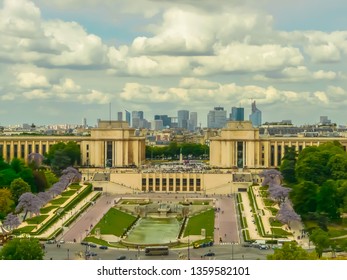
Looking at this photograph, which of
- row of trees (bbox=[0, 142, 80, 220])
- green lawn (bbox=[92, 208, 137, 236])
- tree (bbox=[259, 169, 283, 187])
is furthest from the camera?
tree (bbox=[259, 169, 283, 187])

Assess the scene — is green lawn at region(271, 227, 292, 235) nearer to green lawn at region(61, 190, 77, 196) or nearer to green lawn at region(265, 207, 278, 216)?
green lawn at region(265, 207, 278, 216)

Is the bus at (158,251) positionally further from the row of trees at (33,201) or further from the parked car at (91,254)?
the row of trees at (33,201)

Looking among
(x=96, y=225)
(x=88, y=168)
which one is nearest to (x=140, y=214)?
(x=96, y=225)

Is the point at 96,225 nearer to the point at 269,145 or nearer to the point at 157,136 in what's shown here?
the point at 269,145

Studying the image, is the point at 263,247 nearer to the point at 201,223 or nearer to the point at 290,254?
the point at 201,223

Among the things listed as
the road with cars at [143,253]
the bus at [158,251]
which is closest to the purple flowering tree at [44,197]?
the road with cars at [143,253]

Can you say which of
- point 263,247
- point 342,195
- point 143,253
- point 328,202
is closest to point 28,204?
point 143,253

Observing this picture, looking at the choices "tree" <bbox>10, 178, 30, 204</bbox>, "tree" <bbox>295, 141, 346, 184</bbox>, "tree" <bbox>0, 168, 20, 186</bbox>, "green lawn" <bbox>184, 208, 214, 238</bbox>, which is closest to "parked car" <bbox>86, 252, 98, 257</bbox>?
"green lawn" <bbox>184, 208, 214, 238</bbox>
